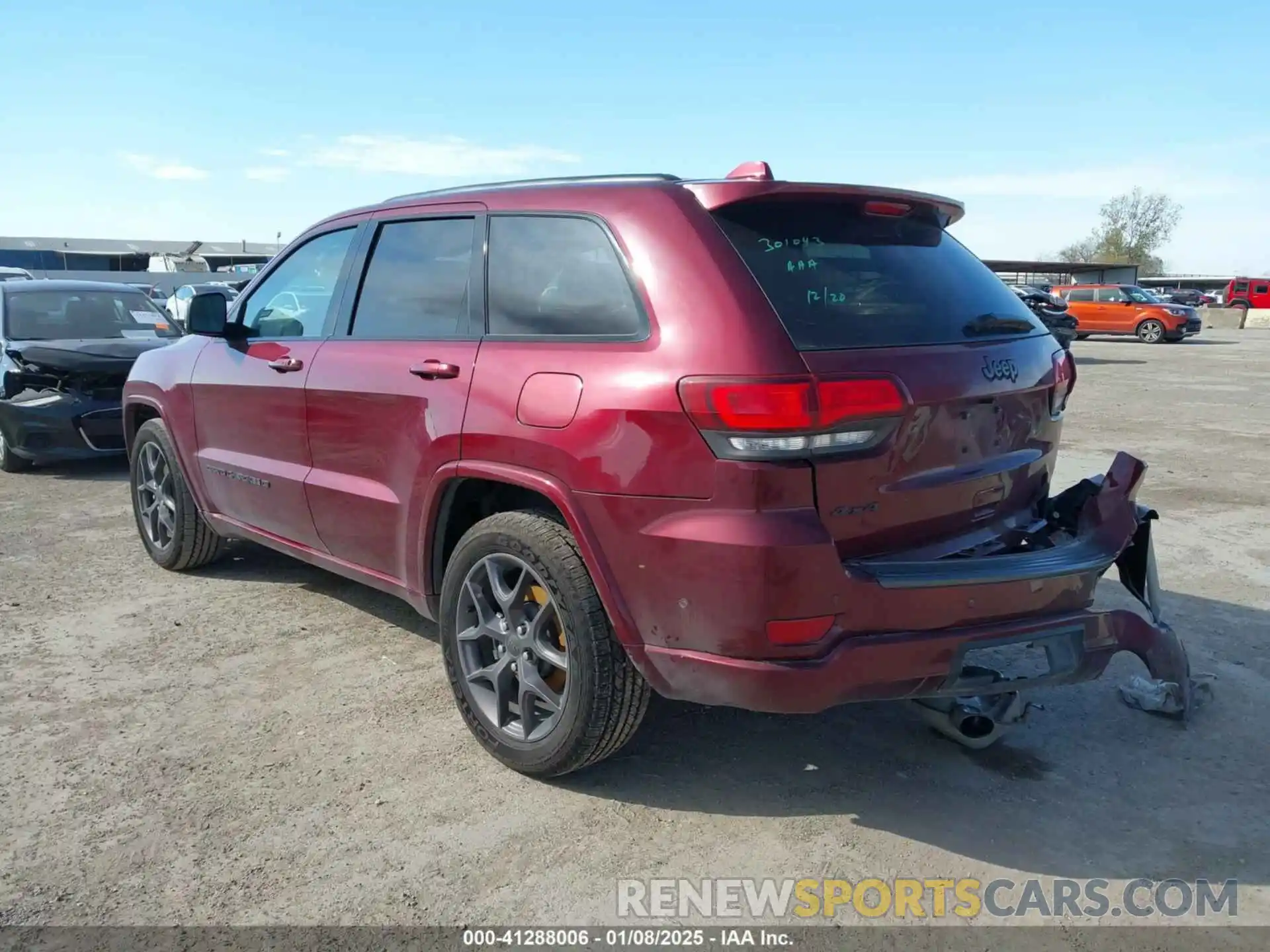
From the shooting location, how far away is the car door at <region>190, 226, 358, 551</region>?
13.6 feet

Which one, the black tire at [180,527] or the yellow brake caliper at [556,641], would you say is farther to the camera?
the black tire at [180,527]

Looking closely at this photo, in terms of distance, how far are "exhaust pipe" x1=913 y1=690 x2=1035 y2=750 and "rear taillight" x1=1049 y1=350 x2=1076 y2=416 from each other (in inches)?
39.1

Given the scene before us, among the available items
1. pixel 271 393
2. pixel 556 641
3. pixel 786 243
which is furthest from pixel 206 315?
pixel 786 243

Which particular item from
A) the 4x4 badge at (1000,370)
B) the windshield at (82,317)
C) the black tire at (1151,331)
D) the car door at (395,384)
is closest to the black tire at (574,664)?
the car door at (395,384)

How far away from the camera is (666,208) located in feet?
9.46

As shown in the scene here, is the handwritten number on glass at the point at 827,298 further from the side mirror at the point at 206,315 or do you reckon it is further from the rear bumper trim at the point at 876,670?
the side mirror at the point at 206,315

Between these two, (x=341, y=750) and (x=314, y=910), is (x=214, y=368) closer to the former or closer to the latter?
(x=341, y=750)

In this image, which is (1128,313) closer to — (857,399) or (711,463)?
(857,399)

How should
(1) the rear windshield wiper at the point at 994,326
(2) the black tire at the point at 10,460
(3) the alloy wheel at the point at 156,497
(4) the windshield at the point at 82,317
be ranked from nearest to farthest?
1. (1) the rear windshield wiper at the point at 994,326
2. (3) the alloy wheel at the point at 156,497
3. (2) the black tire at the point at 10,460
4. (4) the windshield at the point at 82,317

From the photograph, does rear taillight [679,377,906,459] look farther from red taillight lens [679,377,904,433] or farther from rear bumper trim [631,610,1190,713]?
rear bumper trim [631,610,1190,713]

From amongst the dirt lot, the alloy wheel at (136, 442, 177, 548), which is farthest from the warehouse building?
the dirt lot

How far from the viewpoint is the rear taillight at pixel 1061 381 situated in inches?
133

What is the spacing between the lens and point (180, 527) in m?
5.24

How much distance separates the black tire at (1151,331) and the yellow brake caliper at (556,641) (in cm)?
2961
